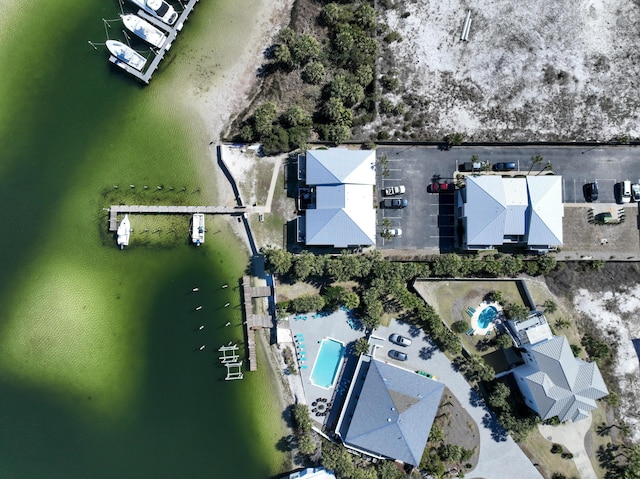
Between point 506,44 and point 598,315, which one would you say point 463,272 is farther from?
point 506,44

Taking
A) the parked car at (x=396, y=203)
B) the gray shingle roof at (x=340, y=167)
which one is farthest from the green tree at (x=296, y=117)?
the parked car at (x=396, y=203)

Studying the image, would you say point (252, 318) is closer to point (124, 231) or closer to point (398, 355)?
point (398, 355)

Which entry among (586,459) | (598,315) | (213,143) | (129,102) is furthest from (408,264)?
(129,102)

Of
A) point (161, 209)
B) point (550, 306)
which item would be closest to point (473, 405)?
point (550, 306)

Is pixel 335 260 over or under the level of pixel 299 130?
under

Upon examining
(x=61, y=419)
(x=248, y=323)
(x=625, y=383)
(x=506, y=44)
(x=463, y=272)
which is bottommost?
(x=61, y=419)
